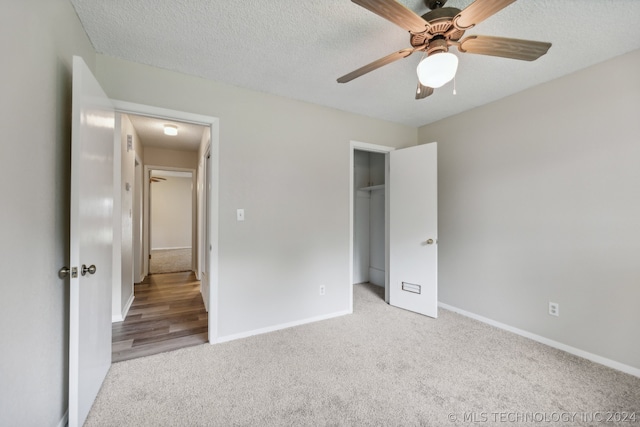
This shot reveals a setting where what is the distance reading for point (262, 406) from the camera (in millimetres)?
1613

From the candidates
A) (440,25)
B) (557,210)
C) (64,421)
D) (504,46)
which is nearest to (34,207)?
(64,421)

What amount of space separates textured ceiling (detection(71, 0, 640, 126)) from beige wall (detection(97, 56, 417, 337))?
18cm

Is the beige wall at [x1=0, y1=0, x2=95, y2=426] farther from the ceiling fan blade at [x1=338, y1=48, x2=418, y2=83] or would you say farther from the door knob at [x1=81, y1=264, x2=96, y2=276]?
the ceiling fan blade at [x1=338, y1=48, x2=418, y2=83]

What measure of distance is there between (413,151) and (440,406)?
258cm

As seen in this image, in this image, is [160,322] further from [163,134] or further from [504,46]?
[504,46]

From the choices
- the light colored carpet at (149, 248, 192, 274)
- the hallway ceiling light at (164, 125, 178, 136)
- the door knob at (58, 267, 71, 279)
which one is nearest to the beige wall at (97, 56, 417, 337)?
the door knob at (58, 267, 71, 279)

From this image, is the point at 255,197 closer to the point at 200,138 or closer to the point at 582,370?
the point at 200,138

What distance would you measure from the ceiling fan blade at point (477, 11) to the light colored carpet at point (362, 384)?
2.15 metres

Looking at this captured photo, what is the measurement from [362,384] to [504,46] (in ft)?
7.44

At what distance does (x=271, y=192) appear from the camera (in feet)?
8.70

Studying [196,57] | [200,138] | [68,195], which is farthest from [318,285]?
[200,138]

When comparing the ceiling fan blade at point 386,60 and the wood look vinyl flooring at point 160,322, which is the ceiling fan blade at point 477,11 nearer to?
the ceiling fan blade at point 386,60

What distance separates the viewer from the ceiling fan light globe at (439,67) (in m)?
1.38

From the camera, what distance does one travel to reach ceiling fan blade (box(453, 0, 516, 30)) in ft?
3.68
